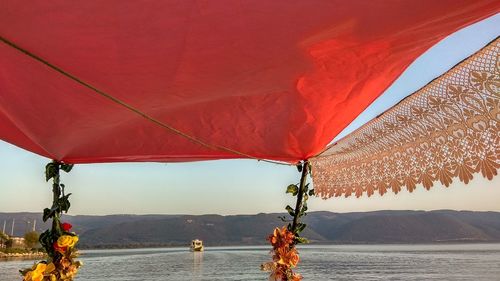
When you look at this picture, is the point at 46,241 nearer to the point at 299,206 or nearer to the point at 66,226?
the point at 66,226

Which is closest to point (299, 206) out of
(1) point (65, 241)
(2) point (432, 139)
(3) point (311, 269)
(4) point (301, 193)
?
(4) point (301, 193)

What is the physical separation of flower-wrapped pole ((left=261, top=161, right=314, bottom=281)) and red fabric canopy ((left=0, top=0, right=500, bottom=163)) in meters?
1.10

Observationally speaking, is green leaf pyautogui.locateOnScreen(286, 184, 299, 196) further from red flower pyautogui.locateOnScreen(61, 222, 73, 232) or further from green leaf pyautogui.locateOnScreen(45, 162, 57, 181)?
green leaf pyautogui.locateOnScreen(45, 162, 57, 181)

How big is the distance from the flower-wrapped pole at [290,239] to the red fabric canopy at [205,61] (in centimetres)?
110

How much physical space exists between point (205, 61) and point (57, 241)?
255 cm

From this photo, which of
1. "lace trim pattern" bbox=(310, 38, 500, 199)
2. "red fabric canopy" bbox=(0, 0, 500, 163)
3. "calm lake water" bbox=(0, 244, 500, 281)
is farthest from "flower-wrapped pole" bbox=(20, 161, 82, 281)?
"calm lake water" bbox=(0, 244, 500, 281)

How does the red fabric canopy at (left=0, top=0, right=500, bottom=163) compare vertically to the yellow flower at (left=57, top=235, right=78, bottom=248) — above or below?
above

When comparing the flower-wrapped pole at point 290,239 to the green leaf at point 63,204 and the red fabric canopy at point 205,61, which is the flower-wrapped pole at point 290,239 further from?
the green leaf at point 63,204

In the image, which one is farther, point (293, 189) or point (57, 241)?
point (293, 189)

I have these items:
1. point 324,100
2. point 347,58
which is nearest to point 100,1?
point 347,58

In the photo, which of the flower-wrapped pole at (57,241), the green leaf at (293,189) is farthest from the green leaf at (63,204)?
the green leaf at (293,189)

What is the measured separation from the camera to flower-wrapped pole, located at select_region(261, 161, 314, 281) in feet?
Result: 12.8

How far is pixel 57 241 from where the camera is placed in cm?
355

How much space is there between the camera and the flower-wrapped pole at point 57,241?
351cm
